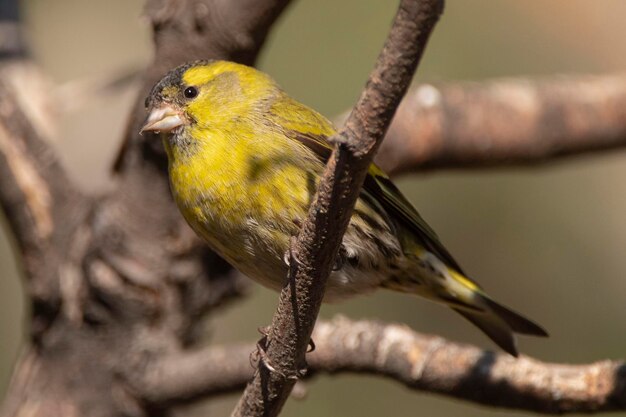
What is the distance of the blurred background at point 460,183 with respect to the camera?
6363mm

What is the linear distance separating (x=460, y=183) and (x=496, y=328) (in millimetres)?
3575

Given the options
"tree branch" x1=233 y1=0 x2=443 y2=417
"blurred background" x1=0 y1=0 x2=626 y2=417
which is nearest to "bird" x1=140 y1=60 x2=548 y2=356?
"tree branch" x1=233 y1=0 x2=443 y2=417

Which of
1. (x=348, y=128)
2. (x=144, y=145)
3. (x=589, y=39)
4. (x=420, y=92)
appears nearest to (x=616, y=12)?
(x=589, y=39)

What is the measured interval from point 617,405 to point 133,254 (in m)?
2.06

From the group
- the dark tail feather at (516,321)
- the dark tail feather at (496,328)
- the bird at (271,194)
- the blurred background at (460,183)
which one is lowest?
the blurred background at (460,183)

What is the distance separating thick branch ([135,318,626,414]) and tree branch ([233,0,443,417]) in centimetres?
81

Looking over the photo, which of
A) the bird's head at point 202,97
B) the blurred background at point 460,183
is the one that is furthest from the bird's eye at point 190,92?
the blurred background at point 460,183

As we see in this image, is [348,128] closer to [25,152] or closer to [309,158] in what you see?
[309,158]

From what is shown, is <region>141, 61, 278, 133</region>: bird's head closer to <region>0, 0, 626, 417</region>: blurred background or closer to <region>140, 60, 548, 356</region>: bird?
<region>140, 60, 548, 356</region>: bird

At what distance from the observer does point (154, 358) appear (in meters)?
4.17

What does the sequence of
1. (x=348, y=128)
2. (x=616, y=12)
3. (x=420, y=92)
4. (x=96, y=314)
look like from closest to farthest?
(x=348, y=128), (x=96, y=314), (x=420, y=92), (x=616, y=12)

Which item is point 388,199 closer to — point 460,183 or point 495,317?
point 495,317

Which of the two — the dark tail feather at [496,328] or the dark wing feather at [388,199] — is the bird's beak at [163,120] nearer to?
the dark wing feather at [388,199]

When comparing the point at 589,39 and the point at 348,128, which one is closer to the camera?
the point at 348,128
